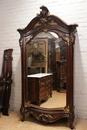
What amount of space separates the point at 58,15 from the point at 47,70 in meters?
0.99

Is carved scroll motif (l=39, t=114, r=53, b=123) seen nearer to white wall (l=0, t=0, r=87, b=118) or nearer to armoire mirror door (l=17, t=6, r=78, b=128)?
armoire mirror door (l=17, t=6, r=78, b=128)

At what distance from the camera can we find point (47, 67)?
2.29 m

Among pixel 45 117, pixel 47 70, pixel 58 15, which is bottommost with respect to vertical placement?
pixel 45 117

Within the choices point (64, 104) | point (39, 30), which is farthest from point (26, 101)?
point (39, 30)

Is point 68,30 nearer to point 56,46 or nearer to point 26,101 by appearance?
point 56,46

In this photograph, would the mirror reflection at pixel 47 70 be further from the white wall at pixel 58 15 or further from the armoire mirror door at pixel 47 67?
the white wall at pixel 58 15

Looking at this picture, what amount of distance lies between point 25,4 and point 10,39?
0.72 m

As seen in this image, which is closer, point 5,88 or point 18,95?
point 5,88

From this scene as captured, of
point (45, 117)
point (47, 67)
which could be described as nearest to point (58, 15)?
point (47, 67)

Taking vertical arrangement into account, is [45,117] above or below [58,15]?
below

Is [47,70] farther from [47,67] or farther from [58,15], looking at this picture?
[58,15]

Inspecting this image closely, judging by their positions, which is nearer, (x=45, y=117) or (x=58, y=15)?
(x=45, y=117)

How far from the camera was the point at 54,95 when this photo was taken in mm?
2268

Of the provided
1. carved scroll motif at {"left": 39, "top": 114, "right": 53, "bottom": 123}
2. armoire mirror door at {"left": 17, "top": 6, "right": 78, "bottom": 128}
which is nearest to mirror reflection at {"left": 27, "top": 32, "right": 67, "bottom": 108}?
armoire mirror door at {"left": 17, "top": 6, "right": 78, "bottom": 128}
